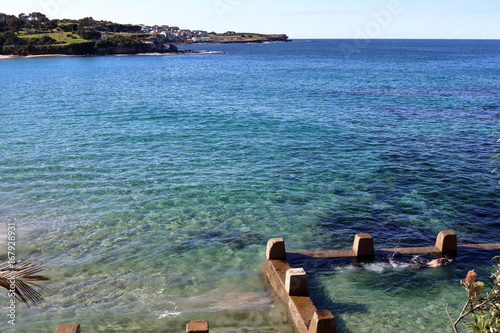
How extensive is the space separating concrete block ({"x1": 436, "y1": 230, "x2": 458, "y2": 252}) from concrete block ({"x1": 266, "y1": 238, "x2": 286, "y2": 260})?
17.7 ft

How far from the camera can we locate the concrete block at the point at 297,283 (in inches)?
472

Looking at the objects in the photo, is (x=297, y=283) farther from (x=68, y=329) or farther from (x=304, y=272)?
(x=68, y=329)

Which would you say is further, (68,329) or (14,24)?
(14,24)

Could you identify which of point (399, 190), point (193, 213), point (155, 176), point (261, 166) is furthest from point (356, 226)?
point (155, 176)

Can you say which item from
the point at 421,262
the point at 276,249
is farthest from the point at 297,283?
the point at 421,262

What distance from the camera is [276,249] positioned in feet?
46.0

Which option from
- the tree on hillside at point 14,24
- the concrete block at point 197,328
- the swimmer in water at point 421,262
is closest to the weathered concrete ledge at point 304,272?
the swimmer in water at point 421,262

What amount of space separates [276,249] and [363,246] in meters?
2.93

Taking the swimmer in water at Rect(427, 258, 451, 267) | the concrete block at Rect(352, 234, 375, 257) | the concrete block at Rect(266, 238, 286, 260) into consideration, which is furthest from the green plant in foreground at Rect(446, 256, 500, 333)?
the swimmer in water at Rect(427, 258, 451, 267)

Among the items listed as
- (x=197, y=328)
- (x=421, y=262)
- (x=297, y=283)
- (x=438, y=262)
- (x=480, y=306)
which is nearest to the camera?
(x=480, y=306)

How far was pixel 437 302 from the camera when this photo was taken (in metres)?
13.1

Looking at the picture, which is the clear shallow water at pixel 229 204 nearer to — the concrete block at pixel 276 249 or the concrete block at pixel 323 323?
the concrete block at pixel 276 249

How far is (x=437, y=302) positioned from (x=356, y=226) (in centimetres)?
538

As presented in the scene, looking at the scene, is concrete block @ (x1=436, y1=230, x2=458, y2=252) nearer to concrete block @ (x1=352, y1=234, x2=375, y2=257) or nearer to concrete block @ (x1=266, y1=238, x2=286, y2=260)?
concrete block @ (x1=352, y1=234, x2=375, y2=257)
